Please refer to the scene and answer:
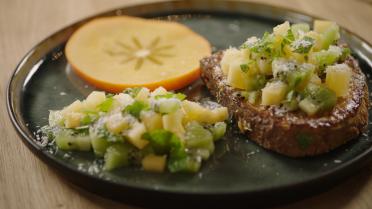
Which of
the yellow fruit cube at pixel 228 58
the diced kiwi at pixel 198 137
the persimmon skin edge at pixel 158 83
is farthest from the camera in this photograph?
the persimmon skin edge at pixel 158 83

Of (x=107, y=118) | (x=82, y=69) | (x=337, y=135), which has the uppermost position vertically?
(x=337, y=135)

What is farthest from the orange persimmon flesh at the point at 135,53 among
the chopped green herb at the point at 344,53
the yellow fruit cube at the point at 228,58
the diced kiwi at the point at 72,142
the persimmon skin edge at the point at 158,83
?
the chopped green herb at the point at 344,53

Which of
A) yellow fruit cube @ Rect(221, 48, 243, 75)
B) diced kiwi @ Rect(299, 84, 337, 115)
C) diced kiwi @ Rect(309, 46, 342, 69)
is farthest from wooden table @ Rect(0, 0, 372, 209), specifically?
yellow fruit cube @ Rect(221, 48, 243, 75)

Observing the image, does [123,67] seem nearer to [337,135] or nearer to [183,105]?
[183,105]

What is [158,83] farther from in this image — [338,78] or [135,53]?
[338,78]

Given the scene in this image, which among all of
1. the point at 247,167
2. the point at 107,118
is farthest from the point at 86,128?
the point at 247,167

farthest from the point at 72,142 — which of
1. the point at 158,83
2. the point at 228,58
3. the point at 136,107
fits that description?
the point at 228,58

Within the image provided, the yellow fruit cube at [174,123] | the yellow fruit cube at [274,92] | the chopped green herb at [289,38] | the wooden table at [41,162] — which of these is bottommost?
the wooden table at [41,162]

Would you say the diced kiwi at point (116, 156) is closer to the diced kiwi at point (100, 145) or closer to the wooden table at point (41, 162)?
the diced kiwi at point (100, 145)
